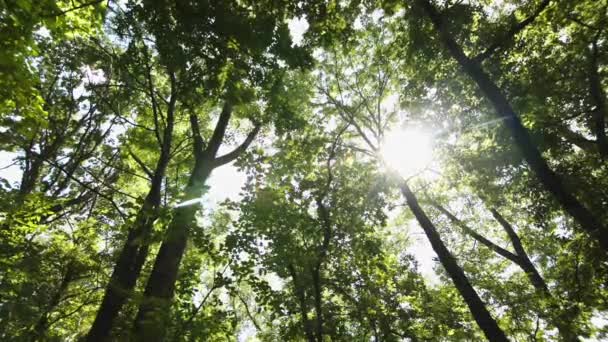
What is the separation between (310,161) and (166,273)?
3958mm

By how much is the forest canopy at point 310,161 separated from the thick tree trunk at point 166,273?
34 mm

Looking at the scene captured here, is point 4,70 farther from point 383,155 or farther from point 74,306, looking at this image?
point 74,306

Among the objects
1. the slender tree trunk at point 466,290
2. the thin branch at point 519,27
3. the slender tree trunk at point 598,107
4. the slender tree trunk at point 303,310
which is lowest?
the slender tree trunk at point 303,310

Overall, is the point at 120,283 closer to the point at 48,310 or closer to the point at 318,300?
the point at 318,300

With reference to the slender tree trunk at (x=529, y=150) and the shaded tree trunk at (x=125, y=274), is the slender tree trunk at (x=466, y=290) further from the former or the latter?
the shaded tree trunk at (x=125, y=274)

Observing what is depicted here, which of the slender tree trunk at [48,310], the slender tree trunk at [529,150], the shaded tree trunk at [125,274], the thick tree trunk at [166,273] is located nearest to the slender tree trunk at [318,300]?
the thick tree trunk at [166,273]

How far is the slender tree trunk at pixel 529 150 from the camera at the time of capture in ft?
19.3

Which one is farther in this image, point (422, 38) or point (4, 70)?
point (422, 38)

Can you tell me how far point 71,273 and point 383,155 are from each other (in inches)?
435

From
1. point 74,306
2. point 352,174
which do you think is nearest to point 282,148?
point 352,174

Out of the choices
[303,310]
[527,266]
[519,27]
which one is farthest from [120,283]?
[527,266]

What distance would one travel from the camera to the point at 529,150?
20.2ft

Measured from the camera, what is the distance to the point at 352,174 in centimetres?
883

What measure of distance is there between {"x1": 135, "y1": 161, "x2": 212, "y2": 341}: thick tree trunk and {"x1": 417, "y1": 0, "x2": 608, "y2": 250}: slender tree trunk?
19.2ft
